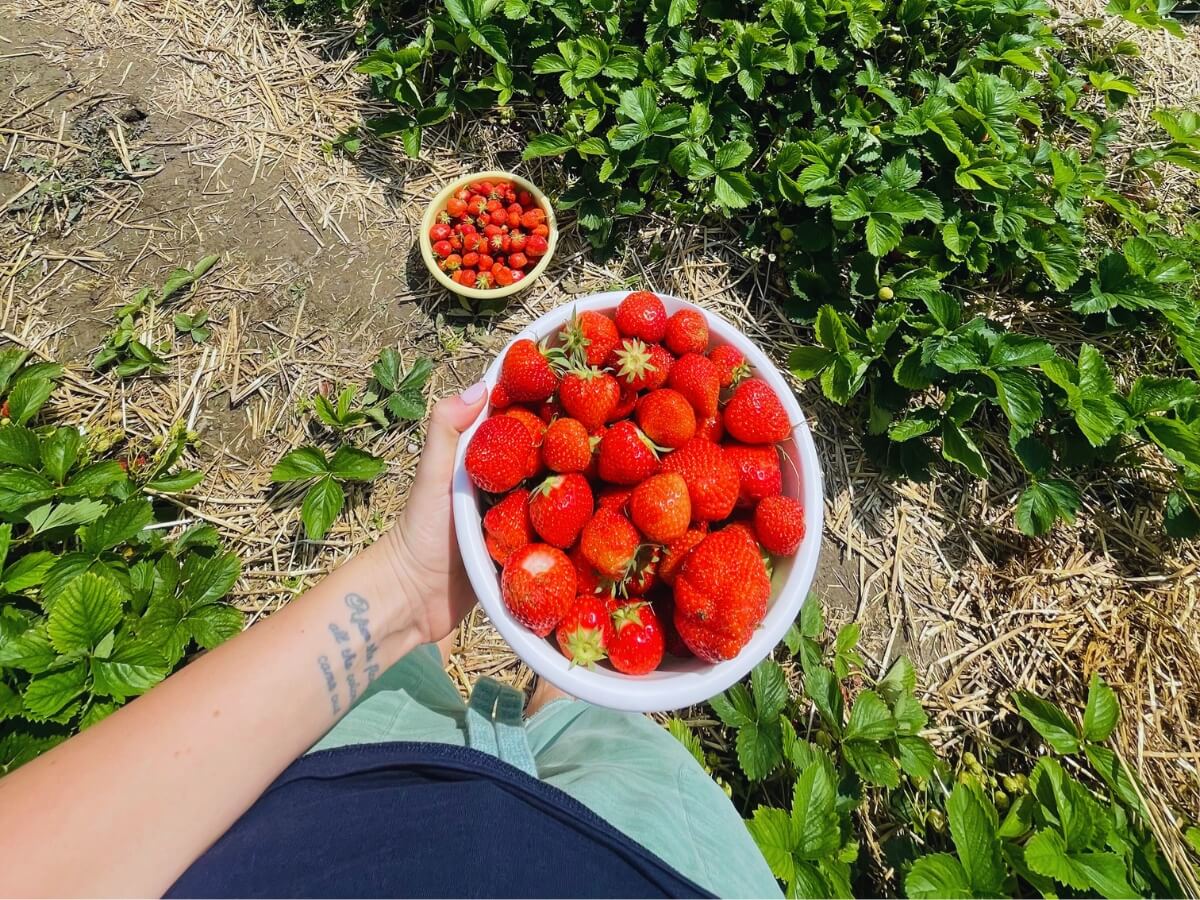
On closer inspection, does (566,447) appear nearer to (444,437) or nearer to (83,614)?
(444,437)

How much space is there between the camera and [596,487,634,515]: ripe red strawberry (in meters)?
1.41

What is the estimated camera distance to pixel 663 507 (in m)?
1.29

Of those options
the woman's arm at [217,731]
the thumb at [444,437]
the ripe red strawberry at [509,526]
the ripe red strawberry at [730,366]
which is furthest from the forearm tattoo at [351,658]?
the ripe red strawberry at [730,366]

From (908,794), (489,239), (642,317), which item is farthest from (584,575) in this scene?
(489,239)

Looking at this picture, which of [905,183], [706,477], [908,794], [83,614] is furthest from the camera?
[905,183]

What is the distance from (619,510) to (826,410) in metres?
1.37

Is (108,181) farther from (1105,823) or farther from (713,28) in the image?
(1105,823)

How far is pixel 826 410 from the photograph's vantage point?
2.47m

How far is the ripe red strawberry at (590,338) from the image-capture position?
1.43m


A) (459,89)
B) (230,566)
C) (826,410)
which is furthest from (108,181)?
(826,410)

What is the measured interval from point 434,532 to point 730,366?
83 centimetres

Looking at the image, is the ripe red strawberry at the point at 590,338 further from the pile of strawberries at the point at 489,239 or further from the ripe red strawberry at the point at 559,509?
the pile of strawberries at the point at 489,239

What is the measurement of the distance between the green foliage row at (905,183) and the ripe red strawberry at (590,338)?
0.96 metres

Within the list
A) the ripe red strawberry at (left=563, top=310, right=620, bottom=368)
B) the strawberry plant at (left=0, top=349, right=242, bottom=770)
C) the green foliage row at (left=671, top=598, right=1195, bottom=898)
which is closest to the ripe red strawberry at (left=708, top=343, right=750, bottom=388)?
the ripe red strawberry at (left=563, top=310, right=620, bottom=368)
